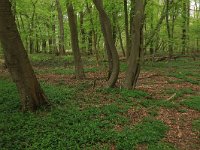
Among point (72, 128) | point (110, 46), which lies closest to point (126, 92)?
point (110, 46)

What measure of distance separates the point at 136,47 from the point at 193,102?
3.36m

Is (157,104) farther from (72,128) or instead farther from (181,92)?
(72,128)

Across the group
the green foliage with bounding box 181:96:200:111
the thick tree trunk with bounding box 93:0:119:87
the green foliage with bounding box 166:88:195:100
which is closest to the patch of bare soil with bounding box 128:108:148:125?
the green foliage with bounding box 181:96:200:111

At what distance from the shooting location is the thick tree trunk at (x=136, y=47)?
36.2 feet

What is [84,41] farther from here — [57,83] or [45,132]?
[45,132]

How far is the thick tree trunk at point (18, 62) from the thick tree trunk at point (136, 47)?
4.57 metres

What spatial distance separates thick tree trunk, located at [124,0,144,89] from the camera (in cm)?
1104

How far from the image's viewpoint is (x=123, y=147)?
6441 mm

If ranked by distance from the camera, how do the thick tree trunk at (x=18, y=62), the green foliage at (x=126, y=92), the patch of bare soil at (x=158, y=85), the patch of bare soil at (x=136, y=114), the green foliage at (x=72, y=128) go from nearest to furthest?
the green foliage at (x=72, y=128) < the thick tree trunk at (x=18, y=62) < the patch of bare soil at (x=136, y=114) < the green foliage at (x=126, y=92) < the patch of bare soil at (x=158, y=85)

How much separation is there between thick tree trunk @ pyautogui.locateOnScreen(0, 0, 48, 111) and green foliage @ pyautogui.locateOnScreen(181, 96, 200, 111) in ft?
18.3

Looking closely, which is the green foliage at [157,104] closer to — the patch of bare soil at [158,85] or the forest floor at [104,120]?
the forest floor at [104,120]

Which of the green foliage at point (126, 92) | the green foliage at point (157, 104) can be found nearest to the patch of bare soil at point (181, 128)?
the green foliage at point (157, 104)

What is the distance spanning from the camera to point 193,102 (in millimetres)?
10391

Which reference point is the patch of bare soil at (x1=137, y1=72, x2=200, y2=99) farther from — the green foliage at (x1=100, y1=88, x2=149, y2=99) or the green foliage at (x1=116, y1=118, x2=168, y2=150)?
the green foliage at (x1=116, y1=118, x2=168, y2=150)
